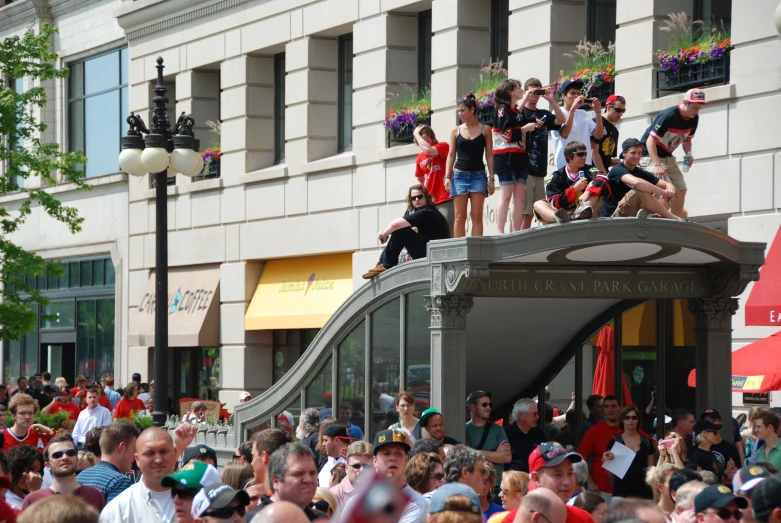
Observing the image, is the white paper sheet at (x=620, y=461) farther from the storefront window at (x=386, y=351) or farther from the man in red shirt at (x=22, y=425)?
the man in red shirt at (x=22, y=425)

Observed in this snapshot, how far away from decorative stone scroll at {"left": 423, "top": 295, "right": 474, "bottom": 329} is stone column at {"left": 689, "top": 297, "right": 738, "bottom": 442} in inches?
108

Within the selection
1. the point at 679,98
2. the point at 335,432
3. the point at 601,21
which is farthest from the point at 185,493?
the point at 601,21

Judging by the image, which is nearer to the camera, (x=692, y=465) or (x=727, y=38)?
(x=692, y=465)

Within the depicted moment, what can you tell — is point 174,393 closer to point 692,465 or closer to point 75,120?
point 75,120

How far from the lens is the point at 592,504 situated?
7.80 meters

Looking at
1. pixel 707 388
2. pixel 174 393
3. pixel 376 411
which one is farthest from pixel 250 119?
pixel 707 388

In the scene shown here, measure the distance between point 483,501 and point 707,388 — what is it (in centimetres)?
613

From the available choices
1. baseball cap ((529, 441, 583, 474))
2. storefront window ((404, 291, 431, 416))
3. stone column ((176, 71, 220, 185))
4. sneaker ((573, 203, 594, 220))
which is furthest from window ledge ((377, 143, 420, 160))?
baseball cap ((529, 441, 583, 474))

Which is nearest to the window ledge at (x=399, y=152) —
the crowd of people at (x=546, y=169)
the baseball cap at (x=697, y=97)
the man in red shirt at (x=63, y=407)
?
the man in red shirt at (x=63, y=407)

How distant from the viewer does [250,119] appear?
28.3 m

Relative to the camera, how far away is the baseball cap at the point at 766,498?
5656 millimetres

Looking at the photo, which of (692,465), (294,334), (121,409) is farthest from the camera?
(294,334)

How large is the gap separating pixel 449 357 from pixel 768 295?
5.00 meters

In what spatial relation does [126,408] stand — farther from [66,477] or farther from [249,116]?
[66,477]
